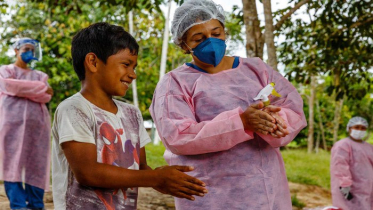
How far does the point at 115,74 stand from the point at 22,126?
3.82 meters

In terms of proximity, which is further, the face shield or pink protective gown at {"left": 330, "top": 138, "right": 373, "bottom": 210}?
pink protective gown at {"left": 330, "top": 138, "right": 373, "bottom": 210}

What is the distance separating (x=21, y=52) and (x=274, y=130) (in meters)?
4.07

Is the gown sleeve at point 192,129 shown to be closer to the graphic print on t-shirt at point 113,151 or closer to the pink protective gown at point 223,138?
the pink protective gown at point 223,138

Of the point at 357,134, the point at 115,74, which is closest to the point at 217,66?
the point at 115,74

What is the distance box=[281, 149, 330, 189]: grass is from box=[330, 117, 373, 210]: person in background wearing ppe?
3.47 m

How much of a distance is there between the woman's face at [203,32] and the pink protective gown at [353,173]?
15.6 ft

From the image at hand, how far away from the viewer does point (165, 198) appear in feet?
22.1

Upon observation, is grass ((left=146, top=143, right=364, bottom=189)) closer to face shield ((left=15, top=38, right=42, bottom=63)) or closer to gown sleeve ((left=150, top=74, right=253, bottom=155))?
face shield ((left=15, top=38, right=42, bottom=63))

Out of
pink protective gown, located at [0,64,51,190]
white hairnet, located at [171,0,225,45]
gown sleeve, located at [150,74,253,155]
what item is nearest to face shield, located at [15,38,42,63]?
pink protective gown, located at [0,64,51,190]

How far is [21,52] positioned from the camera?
5707 millimetres

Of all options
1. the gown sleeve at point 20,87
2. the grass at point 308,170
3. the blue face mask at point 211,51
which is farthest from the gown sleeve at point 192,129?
the grass at point 308,170

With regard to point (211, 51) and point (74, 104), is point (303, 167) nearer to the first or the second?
point (211, 51)

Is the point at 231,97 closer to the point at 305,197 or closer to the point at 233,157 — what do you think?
the point at 233,157

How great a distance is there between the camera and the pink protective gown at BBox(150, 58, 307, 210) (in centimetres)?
235
